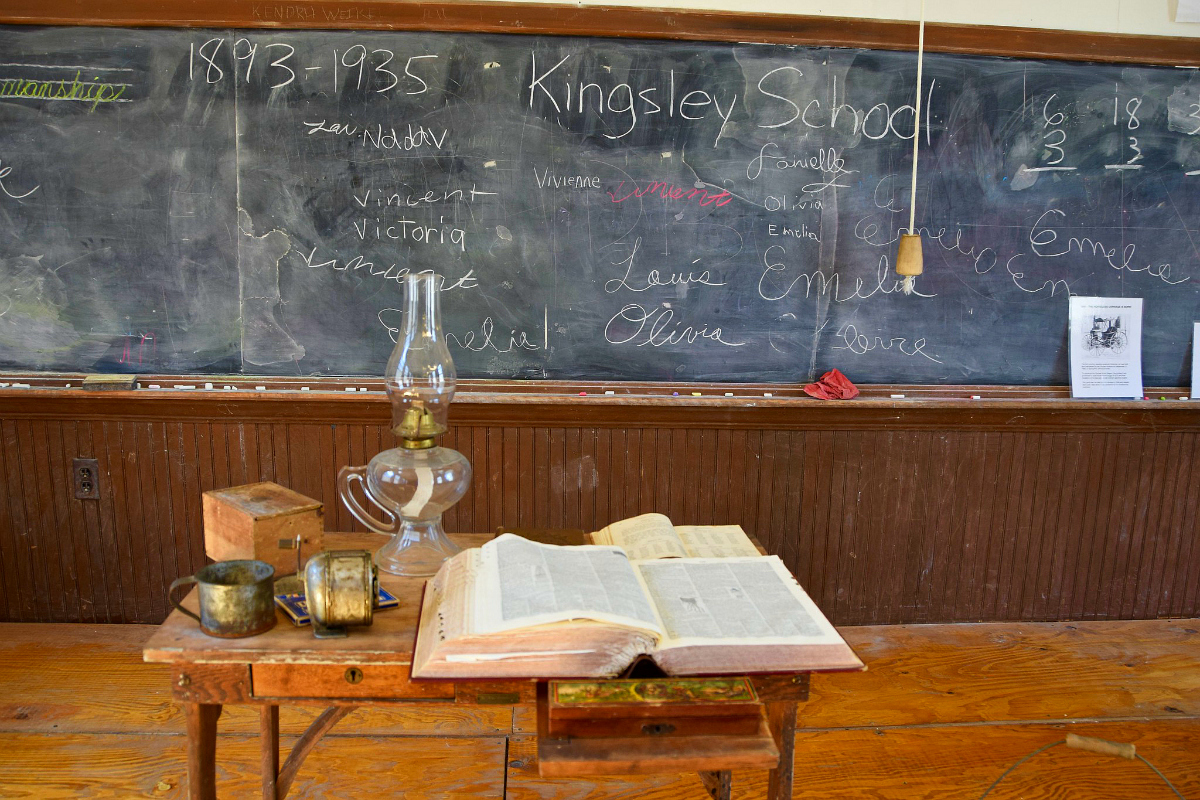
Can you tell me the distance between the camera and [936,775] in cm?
204

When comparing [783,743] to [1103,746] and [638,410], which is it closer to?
[1103,746]

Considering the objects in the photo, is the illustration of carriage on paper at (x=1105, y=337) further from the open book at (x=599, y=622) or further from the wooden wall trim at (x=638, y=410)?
the open book at (x=599, y=622)

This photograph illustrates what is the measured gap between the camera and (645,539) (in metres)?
1.43

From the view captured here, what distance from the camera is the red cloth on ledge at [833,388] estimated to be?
261cm

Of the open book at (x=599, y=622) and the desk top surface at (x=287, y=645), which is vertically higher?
the open book at (x=599, y=622)

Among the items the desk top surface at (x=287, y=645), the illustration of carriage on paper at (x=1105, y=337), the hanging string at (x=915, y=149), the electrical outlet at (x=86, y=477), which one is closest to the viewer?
the desk top surface at (x=287, y=645)

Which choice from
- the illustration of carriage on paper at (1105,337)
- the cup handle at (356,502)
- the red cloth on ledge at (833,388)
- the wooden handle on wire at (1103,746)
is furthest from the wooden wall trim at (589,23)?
the wooden handle on wire at (1103,746)

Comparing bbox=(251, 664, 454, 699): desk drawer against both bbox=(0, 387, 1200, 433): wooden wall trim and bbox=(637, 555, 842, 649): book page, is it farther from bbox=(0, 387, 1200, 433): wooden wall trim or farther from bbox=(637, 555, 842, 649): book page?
bbox=(0, 387, 1200, 433): wooden wall trim

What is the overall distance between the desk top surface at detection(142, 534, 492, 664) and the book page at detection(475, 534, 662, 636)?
5.6 inches

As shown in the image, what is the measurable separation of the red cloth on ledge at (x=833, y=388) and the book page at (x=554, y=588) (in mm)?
1519

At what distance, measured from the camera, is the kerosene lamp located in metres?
1.32

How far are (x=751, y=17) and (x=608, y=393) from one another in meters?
1.28

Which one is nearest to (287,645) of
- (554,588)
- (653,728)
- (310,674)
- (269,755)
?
(310,674)

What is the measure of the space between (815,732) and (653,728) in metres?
1.43
